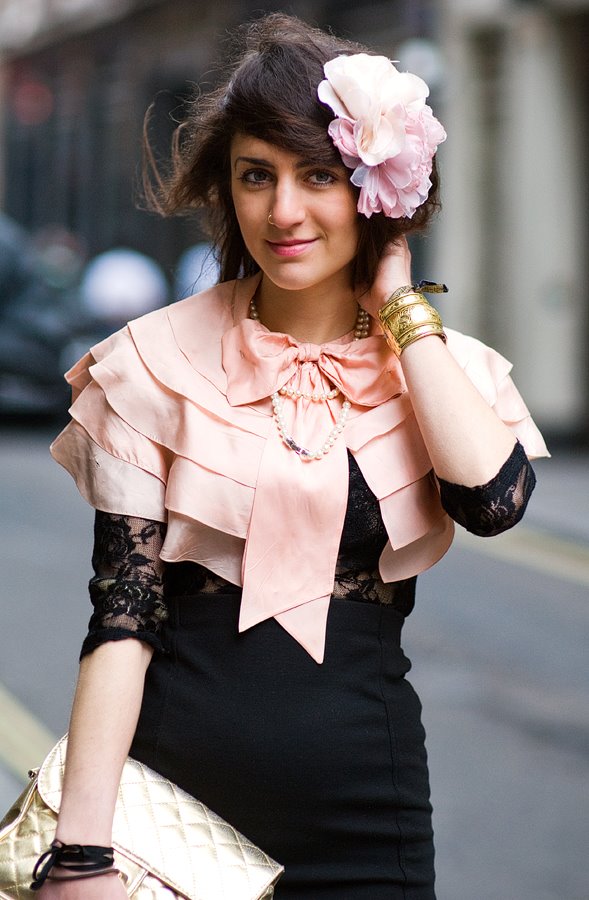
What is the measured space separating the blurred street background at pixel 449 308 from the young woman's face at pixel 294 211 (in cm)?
36

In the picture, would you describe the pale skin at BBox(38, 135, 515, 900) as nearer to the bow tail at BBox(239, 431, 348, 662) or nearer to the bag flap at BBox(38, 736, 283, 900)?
the bag flap at BBox(38, 736, 283, 900)

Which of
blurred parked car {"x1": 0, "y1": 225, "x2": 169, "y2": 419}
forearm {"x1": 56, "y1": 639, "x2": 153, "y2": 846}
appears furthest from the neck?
blurred parked car {"x1": 0, "y1": 225, "x2": 169, "y2": 419}

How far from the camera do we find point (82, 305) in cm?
1437

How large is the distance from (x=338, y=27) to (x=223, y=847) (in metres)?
15.6

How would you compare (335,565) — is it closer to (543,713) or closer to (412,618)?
(543,713)

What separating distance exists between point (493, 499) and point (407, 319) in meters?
0.30

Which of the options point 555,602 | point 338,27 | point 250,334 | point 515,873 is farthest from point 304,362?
point 338,27

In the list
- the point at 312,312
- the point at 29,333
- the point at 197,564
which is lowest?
the point at 29,333

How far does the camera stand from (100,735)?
197 cm

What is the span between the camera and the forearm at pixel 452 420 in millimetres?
2025

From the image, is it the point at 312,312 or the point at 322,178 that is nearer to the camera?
the point at 322,178

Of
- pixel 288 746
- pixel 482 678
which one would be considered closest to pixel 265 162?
pixel 288 746

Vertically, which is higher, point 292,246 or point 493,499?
point 292,246

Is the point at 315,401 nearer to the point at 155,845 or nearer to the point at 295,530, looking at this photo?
the point at 295,530
